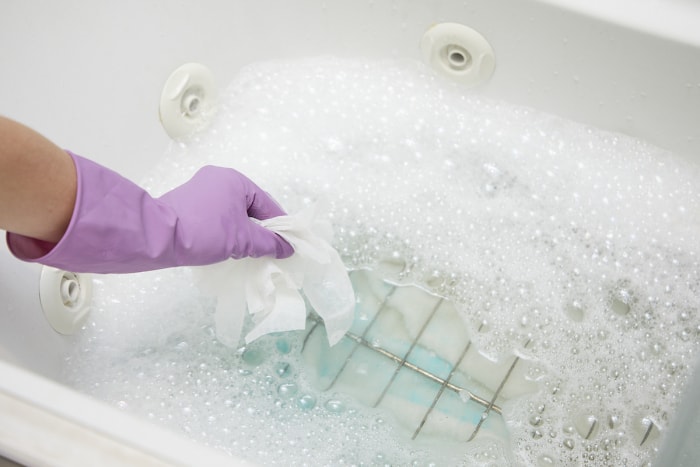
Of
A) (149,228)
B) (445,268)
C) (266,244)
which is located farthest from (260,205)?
(445,268)

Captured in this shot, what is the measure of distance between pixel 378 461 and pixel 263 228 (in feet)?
1.26

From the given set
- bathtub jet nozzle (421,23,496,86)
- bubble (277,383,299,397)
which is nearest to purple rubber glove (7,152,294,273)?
bubble (277,383,299,397)

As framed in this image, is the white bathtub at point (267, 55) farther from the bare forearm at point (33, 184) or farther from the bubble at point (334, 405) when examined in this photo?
the bubble at point (334, 405)

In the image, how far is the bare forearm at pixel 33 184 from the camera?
0.66m

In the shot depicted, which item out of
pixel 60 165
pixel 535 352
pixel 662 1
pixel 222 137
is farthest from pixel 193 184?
pixel 662 1

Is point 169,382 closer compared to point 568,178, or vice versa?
point 169,382

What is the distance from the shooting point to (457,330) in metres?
1.21

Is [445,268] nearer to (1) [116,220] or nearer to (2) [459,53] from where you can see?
(2) [459,53]

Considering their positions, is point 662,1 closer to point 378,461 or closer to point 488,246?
point 488,246

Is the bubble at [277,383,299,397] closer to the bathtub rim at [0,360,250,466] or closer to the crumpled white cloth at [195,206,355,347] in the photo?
the crumpled white cloth at [195,206,355,347]

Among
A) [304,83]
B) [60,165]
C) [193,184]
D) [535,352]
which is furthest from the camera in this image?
[304,83]

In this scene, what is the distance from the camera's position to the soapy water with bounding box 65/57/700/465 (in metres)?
1.08

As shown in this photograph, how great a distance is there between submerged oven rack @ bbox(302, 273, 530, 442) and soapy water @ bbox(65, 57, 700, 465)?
0.9 inches

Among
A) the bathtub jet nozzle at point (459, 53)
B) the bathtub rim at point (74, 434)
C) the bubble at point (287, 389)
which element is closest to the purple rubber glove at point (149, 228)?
the bathtub rim at point (74, 434)
